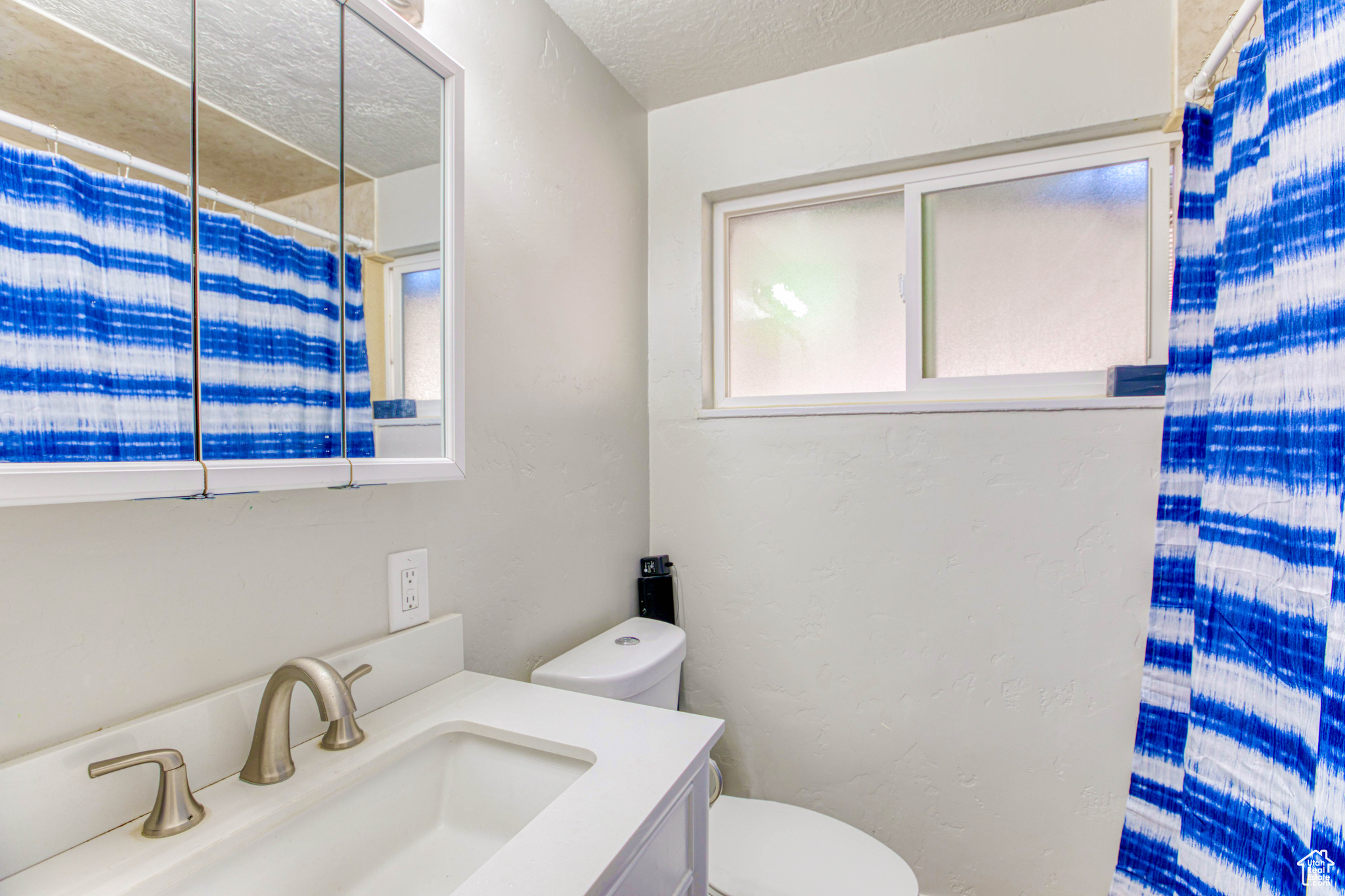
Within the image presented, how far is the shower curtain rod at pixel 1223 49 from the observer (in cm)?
80

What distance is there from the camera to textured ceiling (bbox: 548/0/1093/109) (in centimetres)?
134

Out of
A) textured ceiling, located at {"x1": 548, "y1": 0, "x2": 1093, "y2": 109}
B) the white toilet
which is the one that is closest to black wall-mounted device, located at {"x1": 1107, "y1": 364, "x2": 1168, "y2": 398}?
textured ceiling, located at {"x1": 548, "y1": 0, "x2": 1093, "y2": 109}

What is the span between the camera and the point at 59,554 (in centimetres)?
61

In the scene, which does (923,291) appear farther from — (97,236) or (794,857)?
(97,236)

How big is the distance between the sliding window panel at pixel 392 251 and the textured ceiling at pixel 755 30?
66cm

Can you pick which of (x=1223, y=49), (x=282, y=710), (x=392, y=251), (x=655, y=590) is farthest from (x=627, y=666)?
(x=1223, y=49)

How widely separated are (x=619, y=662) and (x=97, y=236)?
1054 mm

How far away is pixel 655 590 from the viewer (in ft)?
5.48

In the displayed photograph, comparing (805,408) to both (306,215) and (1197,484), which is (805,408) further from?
(306,215)

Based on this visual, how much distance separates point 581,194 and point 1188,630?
147 cm

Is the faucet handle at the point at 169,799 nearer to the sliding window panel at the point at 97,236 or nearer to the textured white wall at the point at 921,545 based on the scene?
the sliding window panel at the point at 97,236

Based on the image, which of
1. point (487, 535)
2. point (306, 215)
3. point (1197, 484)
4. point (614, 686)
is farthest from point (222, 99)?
point (1197, 484)

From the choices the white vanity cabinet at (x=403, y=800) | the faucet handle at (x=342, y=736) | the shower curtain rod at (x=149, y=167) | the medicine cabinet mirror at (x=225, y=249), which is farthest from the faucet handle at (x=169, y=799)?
the shower curtain rod at (x=149, y=167)

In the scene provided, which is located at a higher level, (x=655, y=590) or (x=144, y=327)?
(x=144, y=327)
